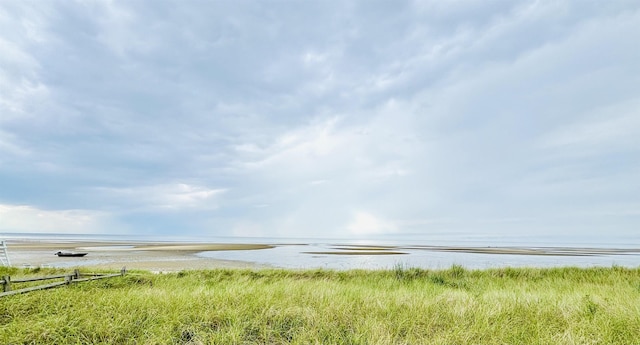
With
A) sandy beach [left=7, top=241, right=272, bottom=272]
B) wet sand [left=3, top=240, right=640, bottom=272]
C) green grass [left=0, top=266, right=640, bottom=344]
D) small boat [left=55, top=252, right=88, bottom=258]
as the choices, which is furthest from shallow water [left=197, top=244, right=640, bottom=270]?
green grass [left=0, top=266, right=640, bottom=344]

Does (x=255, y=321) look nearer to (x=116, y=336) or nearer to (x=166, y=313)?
(x=166, y=313)

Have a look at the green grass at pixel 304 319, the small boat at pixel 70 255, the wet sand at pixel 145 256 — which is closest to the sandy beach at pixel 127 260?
the wet sand at pixel 145 256

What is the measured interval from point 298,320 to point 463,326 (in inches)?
101

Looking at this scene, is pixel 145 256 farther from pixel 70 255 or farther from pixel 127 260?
pixel 70 255

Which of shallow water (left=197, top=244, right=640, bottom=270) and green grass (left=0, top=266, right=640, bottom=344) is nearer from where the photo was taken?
green grass (left=0, top=266, right=640, bottom=344)

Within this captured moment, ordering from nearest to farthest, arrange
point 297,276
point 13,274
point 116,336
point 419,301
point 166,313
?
point 116,336
point 166,313
point 419,301
point 13,274
point 297,276

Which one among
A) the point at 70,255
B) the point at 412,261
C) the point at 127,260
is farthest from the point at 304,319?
the point at 70,255

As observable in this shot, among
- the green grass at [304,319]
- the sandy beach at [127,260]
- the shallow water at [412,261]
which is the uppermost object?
the green grass at [304,319]

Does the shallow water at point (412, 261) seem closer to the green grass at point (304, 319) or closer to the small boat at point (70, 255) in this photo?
the small boat at point (70, 255)

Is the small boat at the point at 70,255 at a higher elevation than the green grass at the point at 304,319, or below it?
below

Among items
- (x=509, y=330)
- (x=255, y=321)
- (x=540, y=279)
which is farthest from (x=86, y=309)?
(x=540, y=279)

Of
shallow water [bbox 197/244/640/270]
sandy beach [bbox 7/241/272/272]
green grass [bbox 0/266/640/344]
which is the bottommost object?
shallow water [bbox 197/244/640/270]

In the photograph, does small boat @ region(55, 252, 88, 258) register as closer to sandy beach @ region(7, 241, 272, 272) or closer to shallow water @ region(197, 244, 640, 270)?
sandy beach @ region(7, 241, 272, 272)

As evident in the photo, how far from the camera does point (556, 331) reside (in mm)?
5438
